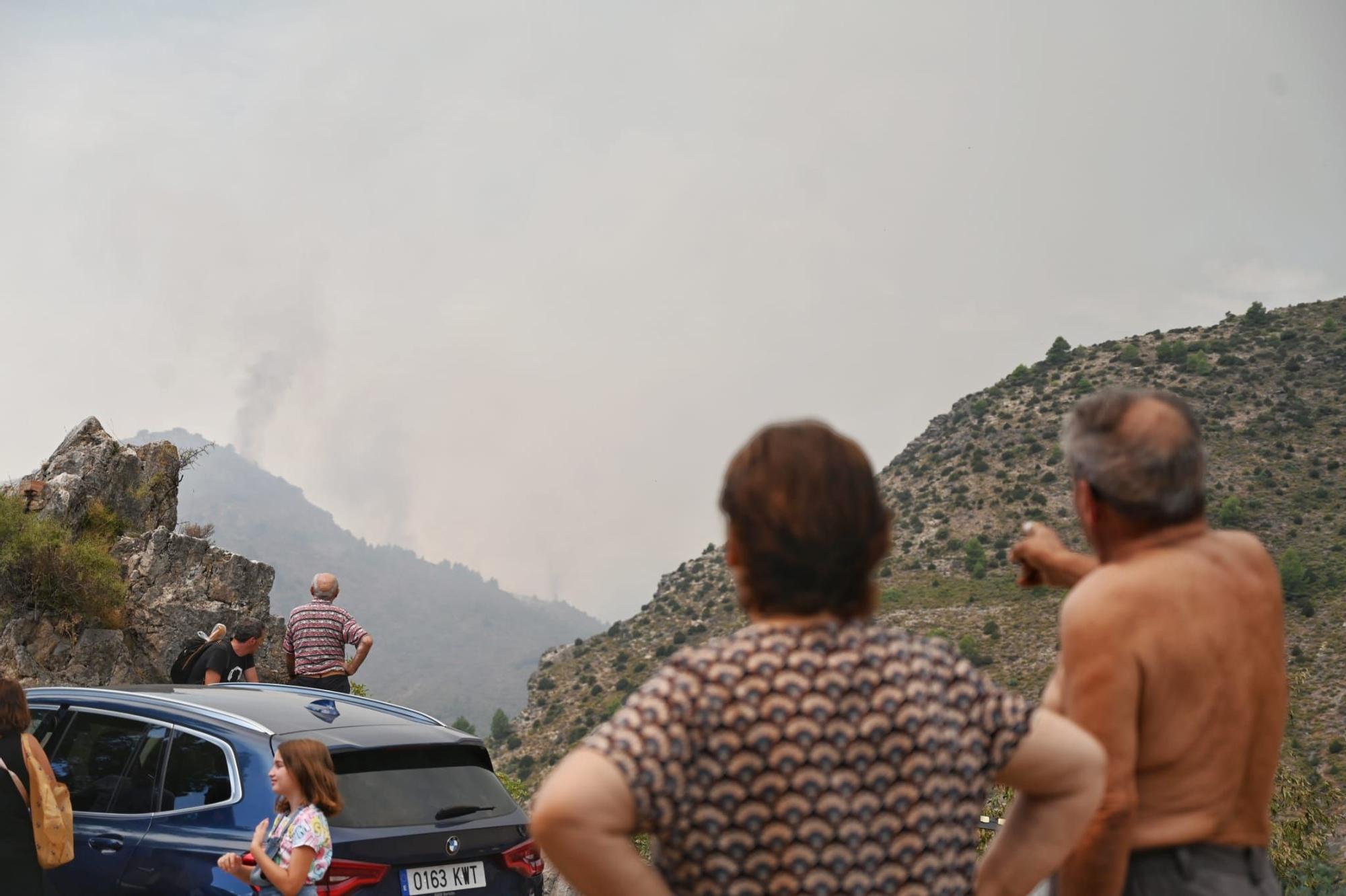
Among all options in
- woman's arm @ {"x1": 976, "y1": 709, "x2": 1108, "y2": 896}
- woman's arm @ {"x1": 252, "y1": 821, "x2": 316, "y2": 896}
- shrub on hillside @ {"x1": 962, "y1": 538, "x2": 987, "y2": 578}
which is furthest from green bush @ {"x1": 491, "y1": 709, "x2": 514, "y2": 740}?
woman's arm @ {"x1": 976, "y1": 709, "x2": 1108, "y2": 896}

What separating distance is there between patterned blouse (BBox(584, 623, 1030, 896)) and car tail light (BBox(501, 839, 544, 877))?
149 inches

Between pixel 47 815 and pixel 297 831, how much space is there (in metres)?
1.53

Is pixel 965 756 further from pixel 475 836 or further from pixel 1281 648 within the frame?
pixel 475 836

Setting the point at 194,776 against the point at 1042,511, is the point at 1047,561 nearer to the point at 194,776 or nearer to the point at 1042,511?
the point at 194,776

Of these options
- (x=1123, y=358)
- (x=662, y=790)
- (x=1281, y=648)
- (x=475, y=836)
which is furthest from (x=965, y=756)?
(x=1123, y=358)

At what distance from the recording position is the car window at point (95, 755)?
18.9ft

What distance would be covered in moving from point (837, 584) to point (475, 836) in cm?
390

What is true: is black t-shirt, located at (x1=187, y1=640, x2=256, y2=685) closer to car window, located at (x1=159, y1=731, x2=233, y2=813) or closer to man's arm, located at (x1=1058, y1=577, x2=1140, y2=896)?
car window, located at (x1=159, y1=731, x2=233, y2=813)

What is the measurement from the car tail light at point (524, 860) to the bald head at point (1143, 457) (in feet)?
12.5

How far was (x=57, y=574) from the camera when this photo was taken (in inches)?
663

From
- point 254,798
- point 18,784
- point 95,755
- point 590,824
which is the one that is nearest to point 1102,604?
point 590,824

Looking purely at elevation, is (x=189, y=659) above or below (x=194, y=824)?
above

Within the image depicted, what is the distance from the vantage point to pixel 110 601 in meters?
17.0

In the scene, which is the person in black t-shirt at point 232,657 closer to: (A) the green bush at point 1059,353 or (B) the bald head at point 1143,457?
(B) the bald head at point 1143,457
